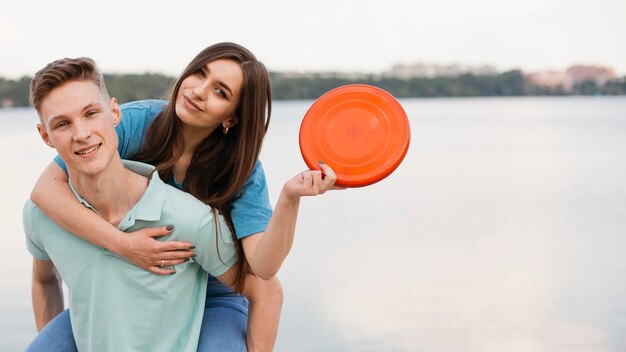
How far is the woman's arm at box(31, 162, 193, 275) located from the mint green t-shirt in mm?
38

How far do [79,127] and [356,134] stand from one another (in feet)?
2.63

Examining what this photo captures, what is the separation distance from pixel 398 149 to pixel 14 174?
11622 millimetres

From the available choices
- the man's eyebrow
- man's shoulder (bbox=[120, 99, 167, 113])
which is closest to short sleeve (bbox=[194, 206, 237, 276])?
the man's eyebrow

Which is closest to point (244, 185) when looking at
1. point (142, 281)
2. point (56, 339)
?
point (142, 281)

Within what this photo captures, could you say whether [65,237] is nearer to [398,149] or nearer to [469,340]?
[398,149]

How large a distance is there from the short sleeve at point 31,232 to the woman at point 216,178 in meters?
0.09

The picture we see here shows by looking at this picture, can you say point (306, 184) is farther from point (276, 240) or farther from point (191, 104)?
point (191, 104)

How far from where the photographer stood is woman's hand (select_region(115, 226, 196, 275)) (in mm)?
2453

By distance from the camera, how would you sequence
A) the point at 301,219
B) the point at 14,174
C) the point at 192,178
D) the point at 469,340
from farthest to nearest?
the point at 14,174
the point at 301,219
the point at 469,340
the point at 192,178

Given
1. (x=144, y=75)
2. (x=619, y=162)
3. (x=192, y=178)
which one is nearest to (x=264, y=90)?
(x=192, y=178)

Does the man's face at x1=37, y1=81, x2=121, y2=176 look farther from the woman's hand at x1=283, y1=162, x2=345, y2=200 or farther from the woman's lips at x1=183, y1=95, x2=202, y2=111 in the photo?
the woman's hand at x1=283, y1=162, x2=345, y2=200

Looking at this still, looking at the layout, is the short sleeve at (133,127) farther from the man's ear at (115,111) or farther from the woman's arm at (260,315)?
the woman's arm at (260,315)

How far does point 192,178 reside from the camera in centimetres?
280

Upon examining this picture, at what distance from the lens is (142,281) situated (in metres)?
2.51
